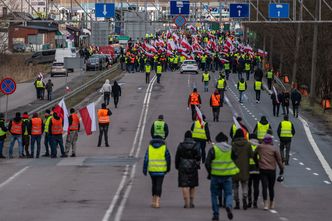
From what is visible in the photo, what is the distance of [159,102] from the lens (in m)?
52.4

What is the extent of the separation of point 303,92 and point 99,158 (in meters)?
36.0

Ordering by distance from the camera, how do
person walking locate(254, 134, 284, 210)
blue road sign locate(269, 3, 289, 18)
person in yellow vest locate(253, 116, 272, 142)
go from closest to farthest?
person walking locate(254, 134, 284, 210), person in yellow vest locate(253, 116, 272, 142), blue road sign locate(269, 3, 289, 18)

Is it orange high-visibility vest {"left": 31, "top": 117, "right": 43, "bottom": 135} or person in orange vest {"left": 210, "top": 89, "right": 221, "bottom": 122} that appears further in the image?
person in orange vest {"left": 210, "top": 89, "right": 221, "bottom": 122}

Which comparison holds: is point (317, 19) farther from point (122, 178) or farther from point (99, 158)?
point (122, 178)

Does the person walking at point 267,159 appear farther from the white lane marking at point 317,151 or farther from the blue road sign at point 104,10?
the blue road sign at point 104,10

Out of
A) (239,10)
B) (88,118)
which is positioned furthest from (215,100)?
(239,10)

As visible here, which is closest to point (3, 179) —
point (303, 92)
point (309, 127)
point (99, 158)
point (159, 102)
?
point (99, 158)

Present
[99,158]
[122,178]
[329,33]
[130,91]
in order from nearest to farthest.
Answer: [122,178], [99,158], [130,91], [329,33]

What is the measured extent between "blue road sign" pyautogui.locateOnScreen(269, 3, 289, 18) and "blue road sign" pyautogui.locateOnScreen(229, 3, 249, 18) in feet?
11.9

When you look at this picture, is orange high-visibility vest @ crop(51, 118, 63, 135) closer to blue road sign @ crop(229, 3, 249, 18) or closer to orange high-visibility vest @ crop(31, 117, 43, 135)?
orange high-visibility vest @ crop(31, 117, 43, 135)

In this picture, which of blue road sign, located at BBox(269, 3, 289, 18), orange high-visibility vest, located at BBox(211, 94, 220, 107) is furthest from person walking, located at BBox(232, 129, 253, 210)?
blue road sign, located at BBox(269, 3, 289, 18)

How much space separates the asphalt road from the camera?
723 inches

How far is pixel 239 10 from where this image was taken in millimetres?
60188

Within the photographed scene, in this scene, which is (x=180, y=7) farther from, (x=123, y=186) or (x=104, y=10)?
(x=123, y=186)
